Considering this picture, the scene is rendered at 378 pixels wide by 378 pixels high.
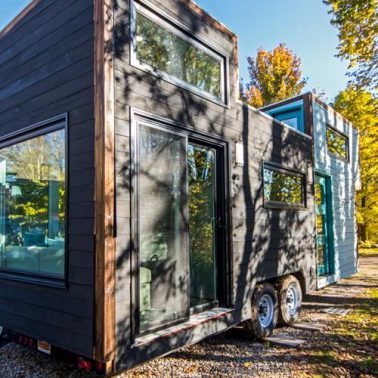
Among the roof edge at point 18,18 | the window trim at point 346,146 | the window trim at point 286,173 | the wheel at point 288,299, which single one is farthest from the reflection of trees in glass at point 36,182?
the window trim at point 346,146

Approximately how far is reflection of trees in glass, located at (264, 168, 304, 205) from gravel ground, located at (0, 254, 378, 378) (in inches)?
73.9

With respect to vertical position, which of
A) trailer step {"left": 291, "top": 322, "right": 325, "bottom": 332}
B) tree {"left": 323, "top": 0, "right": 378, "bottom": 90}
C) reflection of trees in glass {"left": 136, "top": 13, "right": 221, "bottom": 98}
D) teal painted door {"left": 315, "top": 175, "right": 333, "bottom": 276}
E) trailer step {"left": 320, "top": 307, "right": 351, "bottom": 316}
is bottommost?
trailer step {"left": 320, "top": 307, "right": 351, "bottom": 316}

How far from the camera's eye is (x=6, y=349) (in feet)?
13.0

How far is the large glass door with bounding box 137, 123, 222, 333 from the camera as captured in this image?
2.95 meters

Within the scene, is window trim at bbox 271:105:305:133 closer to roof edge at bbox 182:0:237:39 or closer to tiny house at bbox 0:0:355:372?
tiny house at bbox 0:0:355:372

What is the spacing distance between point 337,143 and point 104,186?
7447 millimetres

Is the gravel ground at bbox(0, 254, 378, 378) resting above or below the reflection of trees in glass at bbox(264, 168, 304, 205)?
below

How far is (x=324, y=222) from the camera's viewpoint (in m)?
7.78

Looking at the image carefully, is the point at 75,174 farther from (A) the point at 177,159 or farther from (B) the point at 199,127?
(B) the point at 199,127

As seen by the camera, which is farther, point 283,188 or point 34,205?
point 283,188

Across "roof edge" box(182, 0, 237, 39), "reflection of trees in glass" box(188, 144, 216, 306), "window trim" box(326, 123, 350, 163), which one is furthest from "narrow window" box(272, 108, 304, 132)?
"reflection of trees in glass" box(188, 144, 216, 306)

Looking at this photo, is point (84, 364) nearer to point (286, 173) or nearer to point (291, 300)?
point (291, 300)

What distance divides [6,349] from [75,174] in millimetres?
2516

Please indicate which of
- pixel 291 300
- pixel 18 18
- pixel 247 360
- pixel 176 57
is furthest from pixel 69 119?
pixel 291 300
